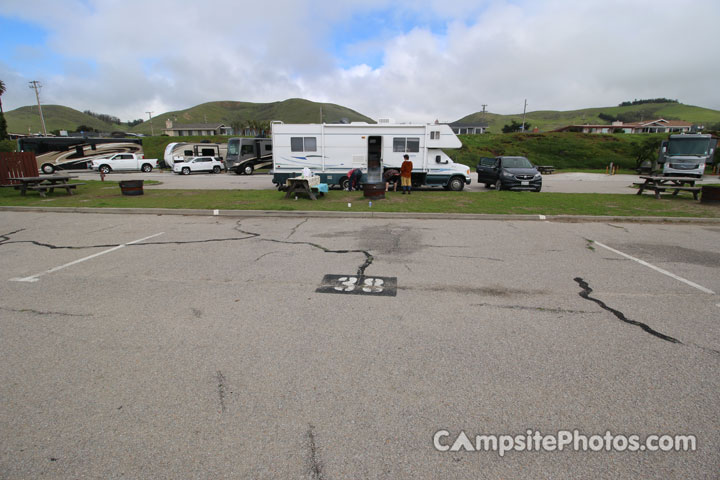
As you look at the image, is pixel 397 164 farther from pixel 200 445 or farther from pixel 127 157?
pixel 127 157

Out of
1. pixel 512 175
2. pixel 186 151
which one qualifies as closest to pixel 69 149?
pixel 186 151

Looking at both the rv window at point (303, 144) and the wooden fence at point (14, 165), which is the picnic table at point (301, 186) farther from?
the wooden fence at point (14, 165)

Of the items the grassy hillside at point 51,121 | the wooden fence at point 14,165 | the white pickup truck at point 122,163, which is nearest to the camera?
the wooden fence at point 14,165

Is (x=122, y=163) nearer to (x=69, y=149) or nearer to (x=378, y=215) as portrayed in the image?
(x=69, y=149)

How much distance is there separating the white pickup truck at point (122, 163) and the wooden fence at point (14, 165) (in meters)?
17.3

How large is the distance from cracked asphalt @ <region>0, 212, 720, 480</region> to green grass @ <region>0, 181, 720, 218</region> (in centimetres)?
539

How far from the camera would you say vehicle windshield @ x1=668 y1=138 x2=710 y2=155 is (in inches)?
818

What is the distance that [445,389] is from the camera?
3018mm

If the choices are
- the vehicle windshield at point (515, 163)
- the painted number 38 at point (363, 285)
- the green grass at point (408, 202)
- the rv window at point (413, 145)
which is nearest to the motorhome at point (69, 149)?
the green grass at point (408, 202)

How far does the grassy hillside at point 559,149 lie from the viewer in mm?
42438

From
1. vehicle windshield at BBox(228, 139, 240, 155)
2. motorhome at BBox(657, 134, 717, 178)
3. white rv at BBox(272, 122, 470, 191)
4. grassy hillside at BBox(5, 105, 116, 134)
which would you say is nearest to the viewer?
white rv at BBox(272, 122, 470, 191)

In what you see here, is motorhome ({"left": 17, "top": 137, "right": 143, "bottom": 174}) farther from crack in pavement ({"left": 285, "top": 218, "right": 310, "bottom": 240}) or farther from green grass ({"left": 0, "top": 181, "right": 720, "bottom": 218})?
crack in pavement ({"left": 285, "top": 218, "right": 310, "bottom": 240})

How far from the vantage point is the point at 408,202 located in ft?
44.1

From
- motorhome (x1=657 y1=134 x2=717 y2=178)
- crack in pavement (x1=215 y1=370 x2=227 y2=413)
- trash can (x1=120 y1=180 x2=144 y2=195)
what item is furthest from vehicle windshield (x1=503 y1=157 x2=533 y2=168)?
crack in pavement (x1=215 y1=370 x2=227 y2=413)
